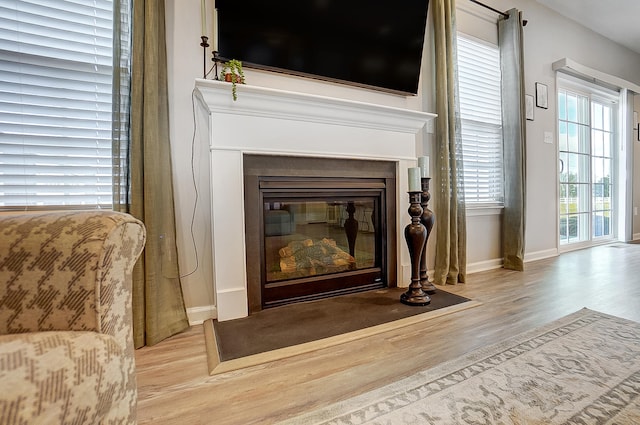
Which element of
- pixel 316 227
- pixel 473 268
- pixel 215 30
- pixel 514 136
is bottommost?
pixel 473 268

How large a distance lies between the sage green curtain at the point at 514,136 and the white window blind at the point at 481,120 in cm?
9

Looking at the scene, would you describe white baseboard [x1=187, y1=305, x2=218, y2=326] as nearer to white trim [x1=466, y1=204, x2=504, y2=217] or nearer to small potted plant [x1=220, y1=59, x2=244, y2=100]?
small potted plant [x1=220, y1=59, x2=244, y2=100]

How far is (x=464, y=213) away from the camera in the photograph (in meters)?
2.44

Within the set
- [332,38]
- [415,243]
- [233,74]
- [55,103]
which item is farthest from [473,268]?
[55,103]

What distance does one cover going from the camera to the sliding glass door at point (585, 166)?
140 inches

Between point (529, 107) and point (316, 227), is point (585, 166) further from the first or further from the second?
point (316, 227)

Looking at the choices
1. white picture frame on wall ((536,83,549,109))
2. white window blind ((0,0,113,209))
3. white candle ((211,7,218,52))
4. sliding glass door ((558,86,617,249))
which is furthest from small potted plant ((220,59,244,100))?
sliding glass door ((558,86,617,249))

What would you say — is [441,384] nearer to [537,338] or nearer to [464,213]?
[537,338]

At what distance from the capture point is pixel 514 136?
2.74m

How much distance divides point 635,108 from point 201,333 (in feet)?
21.0

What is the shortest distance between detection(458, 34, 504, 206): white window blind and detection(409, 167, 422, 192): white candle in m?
1.13

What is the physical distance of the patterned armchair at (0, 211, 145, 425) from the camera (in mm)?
476

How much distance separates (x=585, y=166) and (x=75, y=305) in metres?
5.26

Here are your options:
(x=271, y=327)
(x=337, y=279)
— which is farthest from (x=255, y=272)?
(x=337, y=279)
